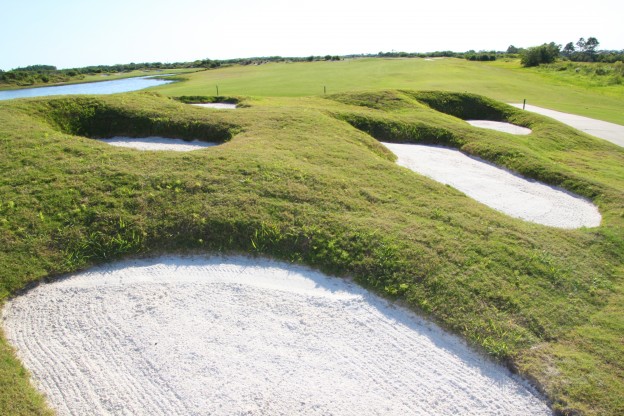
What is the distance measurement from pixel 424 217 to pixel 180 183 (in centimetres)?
640

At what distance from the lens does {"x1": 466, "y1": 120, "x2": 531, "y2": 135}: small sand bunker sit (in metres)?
24.2

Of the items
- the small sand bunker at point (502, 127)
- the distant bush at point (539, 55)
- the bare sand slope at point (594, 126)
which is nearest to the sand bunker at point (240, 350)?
the small sand bunker at point (502, 127)

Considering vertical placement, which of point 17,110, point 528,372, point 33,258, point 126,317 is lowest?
point 528,372

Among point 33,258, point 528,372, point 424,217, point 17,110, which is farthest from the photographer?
point 17,110

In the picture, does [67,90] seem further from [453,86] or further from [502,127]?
[502,127]

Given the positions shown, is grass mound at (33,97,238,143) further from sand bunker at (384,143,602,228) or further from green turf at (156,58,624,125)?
green turf at (156,58,624,125)

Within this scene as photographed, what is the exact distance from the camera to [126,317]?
7.53m

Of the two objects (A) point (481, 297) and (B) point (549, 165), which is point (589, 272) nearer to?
(A) point (481, 297)

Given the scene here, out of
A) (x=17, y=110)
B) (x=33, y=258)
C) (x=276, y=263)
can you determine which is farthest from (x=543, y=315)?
(x=17, y=110)

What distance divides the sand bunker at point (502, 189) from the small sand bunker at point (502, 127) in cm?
750

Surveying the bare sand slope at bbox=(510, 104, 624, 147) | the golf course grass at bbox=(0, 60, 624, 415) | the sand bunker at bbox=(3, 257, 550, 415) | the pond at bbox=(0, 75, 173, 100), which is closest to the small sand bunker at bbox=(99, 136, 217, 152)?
the golf course grass at bbox=(0, 60, 624, 415)

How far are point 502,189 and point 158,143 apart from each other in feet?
43.1

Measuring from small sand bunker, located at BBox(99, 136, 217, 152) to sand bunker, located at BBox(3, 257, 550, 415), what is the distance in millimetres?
8033

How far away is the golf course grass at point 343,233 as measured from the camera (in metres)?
7.03
